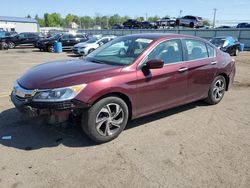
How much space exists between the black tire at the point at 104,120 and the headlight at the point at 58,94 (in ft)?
1.13

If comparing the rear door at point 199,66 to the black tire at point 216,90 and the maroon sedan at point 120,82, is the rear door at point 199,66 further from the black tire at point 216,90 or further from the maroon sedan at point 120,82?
the black tire at point 216,90

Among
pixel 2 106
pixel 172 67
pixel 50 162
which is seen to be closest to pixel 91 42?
pixel 2 106

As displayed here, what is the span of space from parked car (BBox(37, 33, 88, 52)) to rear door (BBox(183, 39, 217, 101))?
18.4 metres

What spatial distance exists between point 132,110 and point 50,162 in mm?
1539

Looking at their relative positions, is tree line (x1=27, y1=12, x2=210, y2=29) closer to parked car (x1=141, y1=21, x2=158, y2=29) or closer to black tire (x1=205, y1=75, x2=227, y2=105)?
parked car (x1=141, y1=21, x2=158, y2=29)

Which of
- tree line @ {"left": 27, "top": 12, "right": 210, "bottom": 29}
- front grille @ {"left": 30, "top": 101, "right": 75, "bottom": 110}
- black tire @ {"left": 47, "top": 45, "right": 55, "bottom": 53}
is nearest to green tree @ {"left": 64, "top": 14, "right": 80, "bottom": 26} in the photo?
tree line @ {"left": 27, "top": 12, "right": 210, "bottom": 29}

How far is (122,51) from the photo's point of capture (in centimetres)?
480

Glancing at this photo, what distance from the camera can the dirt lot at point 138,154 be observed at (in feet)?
10.2

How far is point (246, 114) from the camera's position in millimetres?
5465

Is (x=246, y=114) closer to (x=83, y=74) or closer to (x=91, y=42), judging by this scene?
(x=83, y=74)

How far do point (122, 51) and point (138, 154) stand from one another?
2006 millimetres

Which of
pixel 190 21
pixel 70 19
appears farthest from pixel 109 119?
pixel 70 19

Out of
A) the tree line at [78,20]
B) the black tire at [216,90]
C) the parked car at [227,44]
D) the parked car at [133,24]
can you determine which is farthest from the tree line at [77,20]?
the black tire at [216,90]

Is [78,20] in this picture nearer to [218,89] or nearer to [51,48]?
[51,48]
